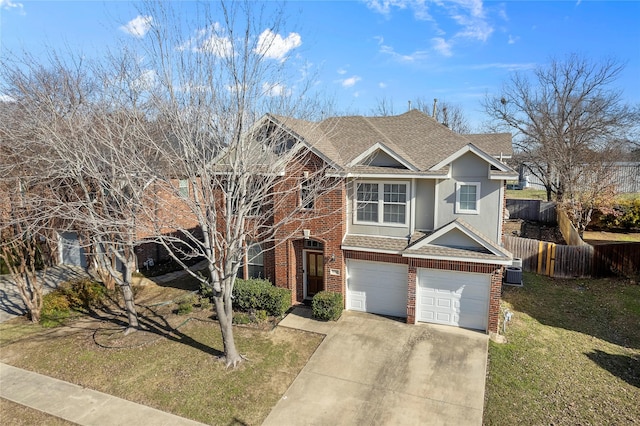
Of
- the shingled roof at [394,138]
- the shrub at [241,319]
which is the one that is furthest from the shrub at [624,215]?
the shrub at [241,319]

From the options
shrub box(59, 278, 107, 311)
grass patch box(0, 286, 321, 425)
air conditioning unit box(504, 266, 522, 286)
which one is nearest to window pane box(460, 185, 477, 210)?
air conditioning unit box(504, 266, 522, 286)

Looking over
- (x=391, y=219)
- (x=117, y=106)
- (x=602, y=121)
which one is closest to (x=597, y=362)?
(x=391, y=219)

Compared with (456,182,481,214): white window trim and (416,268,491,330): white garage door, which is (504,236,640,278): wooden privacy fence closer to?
(456,182,481,214): white window trim

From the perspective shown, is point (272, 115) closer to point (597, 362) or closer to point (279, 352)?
point (279, 352)

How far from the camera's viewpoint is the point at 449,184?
43.3ft

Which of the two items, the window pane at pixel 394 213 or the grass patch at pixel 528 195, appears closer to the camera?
the window pane at pixel 394 213

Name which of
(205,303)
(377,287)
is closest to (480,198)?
(377,287)

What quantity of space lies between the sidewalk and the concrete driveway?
9.09 ft

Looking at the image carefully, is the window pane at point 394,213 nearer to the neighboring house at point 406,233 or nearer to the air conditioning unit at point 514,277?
the neighboring house at point 406,233

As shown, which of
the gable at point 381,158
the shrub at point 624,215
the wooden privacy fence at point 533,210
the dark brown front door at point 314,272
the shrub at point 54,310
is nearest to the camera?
the gable at point 381,158

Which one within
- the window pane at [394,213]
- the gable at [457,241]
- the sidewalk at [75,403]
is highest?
the window pane at [394,213]

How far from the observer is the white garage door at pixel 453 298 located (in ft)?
40.2

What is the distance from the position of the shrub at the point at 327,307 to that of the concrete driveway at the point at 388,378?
0.89ft

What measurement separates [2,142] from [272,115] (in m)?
9.00
